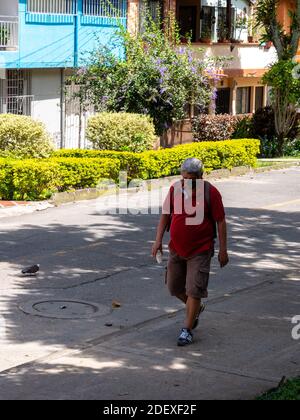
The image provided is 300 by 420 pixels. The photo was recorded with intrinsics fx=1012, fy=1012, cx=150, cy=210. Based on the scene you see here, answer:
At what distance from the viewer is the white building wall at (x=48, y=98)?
1149 inches

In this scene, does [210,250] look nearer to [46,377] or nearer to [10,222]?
[46,377]

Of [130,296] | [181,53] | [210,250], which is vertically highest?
[181,53]

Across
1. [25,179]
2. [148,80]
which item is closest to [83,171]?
[25,179]

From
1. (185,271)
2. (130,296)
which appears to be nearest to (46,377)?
(185,271)

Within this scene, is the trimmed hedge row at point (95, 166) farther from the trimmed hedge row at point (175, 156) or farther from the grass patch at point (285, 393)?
the grass patch at point (285, 393)

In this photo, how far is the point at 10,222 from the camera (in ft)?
56.8

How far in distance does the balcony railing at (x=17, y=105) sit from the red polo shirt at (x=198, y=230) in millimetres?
18750

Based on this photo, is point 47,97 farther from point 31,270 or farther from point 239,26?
point 31,270

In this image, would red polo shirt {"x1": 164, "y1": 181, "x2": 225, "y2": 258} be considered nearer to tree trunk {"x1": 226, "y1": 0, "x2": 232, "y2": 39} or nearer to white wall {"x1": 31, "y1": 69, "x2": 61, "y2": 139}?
white wall {"x1": 31, "y1": 69, "x2": 61, "y2": 139}

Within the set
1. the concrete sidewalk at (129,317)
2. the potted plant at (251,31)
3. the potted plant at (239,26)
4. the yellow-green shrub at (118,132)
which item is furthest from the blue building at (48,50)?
the concrete sidewalk at (129,317)

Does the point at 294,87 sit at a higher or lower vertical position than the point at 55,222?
higher

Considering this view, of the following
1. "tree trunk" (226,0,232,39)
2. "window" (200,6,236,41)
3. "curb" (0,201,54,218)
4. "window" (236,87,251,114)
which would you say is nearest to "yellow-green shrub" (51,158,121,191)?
"curb" (0,201,54,218)
